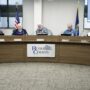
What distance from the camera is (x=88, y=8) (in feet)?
34.9

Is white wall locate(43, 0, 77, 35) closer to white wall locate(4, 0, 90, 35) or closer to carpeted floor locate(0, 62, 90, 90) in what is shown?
white wall locate(4, 0, 90, 35)

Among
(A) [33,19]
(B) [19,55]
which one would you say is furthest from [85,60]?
(A) [33,19]

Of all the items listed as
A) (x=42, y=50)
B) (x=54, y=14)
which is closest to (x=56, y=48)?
(x=42, y=50)

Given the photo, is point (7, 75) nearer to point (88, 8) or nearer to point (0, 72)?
point (0, 72)

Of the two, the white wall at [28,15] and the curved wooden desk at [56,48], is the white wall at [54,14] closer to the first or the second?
the white wall at [28,15]

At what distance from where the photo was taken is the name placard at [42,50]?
28.2 feet

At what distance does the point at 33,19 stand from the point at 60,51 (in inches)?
112

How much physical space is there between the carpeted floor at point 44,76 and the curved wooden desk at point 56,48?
0.75ft

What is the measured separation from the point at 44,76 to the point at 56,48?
70.8 inches

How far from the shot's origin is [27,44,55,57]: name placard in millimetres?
8594

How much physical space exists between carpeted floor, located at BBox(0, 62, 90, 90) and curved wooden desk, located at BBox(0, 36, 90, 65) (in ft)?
0.75

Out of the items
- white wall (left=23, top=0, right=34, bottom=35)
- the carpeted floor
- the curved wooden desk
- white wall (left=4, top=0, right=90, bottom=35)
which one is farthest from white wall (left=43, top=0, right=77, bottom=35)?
the carpeted floor

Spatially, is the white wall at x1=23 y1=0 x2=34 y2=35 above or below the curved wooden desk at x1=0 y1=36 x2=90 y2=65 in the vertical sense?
above

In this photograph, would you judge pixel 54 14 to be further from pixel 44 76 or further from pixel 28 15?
pixel 44 76
